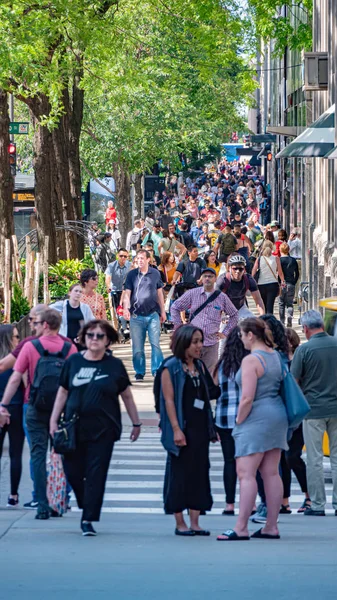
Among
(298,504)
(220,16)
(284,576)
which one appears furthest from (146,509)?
(220,16)

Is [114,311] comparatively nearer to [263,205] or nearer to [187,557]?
[187,557]

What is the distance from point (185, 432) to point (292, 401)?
778 mm

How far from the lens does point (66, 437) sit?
28.1 ft

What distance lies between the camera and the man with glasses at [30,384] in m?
9.52

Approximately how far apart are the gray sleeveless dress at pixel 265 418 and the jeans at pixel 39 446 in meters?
1.72

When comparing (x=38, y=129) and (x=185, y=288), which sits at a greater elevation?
(x=38, y=129)

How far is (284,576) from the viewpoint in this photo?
7039 millimetres

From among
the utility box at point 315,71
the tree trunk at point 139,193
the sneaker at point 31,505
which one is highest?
the utility box at point 315,71

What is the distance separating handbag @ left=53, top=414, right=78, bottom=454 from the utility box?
16.7 metres

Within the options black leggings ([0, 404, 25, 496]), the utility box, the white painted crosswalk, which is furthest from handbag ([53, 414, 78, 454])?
the utility box

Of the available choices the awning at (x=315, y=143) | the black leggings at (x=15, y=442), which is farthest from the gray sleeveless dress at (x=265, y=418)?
the awning at (x=315, y=143)

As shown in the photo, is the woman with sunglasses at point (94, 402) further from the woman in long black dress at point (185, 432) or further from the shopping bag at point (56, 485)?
the shopping bag at point (56, 485)

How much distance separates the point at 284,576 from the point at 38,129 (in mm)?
21427

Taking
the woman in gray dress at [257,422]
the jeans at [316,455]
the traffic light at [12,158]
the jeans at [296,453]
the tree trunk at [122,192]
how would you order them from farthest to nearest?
the tree trunk at [122,192] → the traffic light at [12,158] → the jeans at [296,453] → the jeans at [316,455] → the woman in gray dress at [257,422]
